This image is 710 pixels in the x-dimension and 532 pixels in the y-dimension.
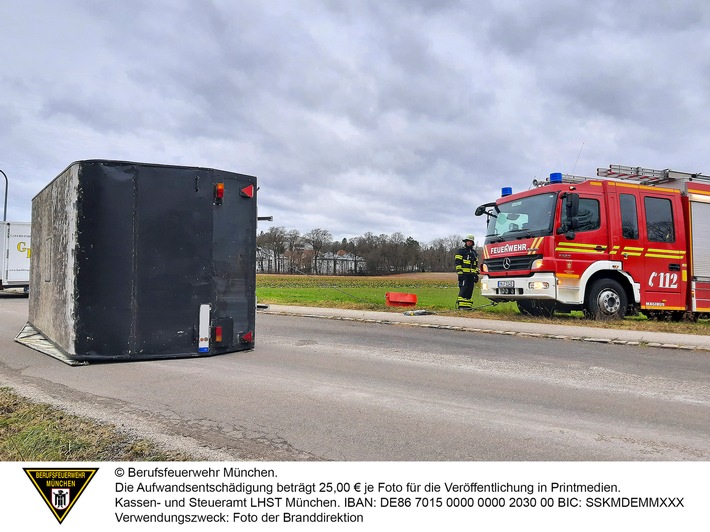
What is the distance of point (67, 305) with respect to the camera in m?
6.10

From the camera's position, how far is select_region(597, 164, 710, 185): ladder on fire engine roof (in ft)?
41.3

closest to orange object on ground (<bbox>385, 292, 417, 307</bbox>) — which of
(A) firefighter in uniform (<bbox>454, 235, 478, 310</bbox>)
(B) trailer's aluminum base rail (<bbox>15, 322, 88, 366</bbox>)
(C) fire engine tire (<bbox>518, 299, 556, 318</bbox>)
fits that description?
(A) firefighter in uniform (<bbox>454, 235, 478, 310</bbox>)

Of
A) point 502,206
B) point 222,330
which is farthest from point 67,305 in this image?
point 502,206

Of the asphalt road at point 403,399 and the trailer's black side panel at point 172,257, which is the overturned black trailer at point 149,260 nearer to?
the trailer's black side panel at point 172,257

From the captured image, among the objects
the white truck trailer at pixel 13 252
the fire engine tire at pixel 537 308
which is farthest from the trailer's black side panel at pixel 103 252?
the white truck trailer at pixel 13 252

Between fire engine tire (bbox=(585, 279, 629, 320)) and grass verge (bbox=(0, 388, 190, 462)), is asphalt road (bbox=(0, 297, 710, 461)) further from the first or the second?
fire engine tire (bbox=(585, 279, 629, 320))

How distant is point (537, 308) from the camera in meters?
12.4

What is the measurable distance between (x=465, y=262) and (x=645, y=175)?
16.6ft

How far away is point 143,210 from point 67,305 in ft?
4.87

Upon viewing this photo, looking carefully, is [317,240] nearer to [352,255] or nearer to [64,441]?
[352,255]

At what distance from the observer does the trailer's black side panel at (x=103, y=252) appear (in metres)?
5.87

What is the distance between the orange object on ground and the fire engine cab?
9.91 ft
